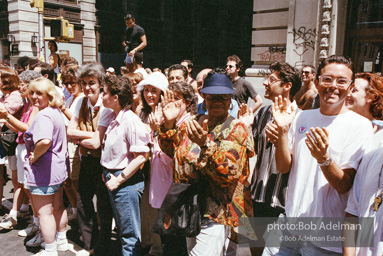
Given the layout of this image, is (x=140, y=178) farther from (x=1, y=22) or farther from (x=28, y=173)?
(x=1, y=22)

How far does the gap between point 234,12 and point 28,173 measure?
1186 inches

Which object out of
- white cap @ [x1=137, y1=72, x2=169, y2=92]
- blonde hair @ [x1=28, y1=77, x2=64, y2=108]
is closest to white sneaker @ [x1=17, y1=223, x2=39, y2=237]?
blonde hair @ [x1=28, y1=77, x2=64, y2=108]

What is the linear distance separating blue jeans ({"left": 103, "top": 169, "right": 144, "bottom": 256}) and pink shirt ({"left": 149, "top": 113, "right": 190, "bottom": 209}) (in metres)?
0.18

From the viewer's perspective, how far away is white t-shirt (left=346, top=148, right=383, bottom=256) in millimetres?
1752

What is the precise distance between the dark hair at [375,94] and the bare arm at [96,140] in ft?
8.73

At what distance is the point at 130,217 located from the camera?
330 centimetres

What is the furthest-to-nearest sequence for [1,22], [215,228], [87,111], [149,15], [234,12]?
1. [234,12]
2. [149,15]
3. [1,22]
4. [87,111]
5. [215,228]

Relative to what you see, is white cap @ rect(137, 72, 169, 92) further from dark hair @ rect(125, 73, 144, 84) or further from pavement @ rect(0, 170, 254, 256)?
pavement @ rect(0, 170, 254, 256)

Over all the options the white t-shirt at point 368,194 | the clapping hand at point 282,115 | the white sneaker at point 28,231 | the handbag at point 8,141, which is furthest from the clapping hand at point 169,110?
the handbag at point 8,141

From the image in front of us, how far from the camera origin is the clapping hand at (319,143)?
193cm

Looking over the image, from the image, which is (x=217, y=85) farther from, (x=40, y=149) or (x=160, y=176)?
(x=40, y=149)

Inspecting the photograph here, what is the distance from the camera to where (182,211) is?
98.5 inches

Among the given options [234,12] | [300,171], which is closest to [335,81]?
[300,171]

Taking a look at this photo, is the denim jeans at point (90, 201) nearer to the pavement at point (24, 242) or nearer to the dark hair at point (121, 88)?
the pavement at point (24, 242)
